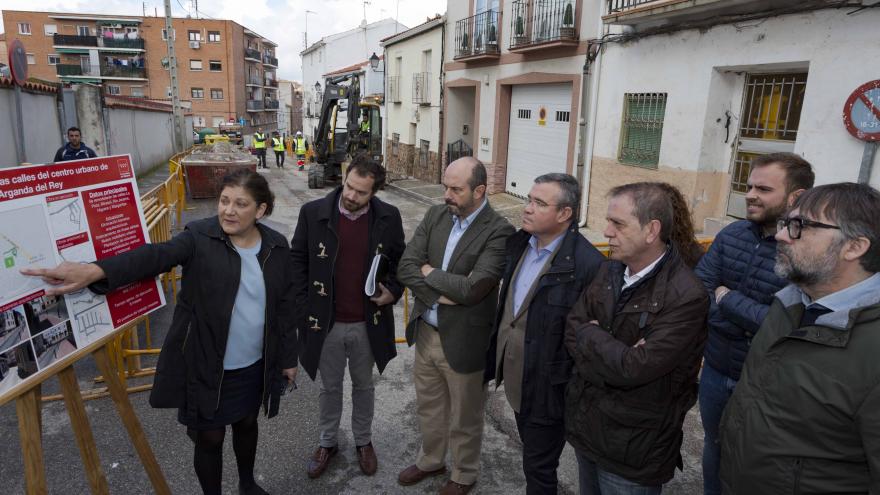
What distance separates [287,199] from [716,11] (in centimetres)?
1124

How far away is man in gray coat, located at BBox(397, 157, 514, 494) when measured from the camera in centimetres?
277

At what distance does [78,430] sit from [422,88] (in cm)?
1789

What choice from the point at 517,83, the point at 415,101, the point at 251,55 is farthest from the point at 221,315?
the point at 251,55

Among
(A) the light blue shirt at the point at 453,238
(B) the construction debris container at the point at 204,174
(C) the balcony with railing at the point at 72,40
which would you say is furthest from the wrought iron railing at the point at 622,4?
(C) the balcony with railing at the point at 72,40

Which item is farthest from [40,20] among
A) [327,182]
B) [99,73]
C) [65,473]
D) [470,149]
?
[65,473]

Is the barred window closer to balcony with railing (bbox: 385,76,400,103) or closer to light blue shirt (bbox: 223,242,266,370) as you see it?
light blue shirt (bbox: 223,242,266,370)

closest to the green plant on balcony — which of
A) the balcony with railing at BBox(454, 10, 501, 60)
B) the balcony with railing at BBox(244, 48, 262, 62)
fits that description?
the balcony with railing at BBox(454, 10, 501, 60)

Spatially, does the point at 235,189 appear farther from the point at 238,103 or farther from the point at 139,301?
the point at 238,103

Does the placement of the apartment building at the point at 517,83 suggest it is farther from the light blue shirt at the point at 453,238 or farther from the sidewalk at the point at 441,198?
the light blue shirt at the point at 453,238

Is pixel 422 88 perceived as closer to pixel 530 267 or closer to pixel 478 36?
pixel 478 36

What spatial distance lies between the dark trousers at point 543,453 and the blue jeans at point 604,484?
167 mm

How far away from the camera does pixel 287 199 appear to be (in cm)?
1476

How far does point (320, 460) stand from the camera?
325 cm

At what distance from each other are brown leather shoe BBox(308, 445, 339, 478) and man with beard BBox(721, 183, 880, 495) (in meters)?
2.34
